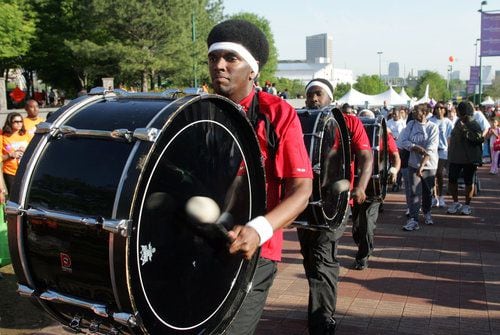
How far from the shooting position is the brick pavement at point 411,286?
4.71m

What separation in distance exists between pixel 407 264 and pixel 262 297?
427 centimetres

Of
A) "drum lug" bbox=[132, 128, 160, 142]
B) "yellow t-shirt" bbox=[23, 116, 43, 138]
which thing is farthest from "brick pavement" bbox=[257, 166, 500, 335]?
"yellow t-shirt" bbox=[23, 116, 43, 138]

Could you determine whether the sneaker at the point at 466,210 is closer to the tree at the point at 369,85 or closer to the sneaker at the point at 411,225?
the sneaker at the point at 411,225

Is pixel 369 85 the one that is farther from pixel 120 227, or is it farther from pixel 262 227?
pixel 120 227

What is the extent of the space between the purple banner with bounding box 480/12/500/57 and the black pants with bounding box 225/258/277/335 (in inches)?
793

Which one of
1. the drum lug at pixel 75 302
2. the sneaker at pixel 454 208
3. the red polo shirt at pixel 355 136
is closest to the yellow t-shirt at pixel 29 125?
the red polo shirt at pixel 355 136

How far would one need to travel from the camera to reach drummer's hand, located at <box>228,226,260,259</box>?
2.11 m

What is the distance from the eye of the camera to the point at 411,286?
227 inches

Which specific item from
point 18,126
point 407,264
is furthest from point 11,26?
point 407,264

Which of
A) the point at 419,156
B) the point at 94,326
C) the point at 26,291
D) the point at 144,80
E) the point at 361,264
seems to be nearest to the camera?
the point at 94,326

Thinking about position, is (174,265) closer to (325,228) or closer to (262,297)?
(262,297)

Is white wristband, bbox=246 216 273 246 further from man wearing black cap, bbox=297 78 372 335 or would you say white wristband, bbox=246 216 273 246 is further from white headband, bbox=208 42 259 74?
man wearing black cap, bbox=297 78 372 335

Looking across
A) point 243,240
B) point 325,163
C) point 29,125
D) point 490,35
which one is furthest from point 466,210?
point 490,35

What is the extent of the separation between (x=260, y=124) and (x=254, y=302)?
84 cm
